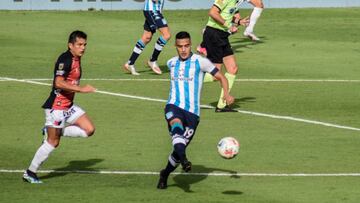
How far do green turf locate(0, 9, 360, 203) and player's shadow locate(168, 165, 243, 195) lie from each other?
0.02m

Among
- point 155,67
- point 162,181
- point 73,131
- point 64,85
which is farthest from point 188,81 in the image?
point 155,67

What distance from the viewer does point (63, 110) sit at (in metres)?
15.5

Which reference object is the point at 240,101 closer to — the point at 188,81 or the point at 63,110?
the point at 188,81

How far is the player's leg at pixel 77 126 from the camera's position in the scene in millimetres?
15609

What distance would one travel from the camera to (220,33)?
73.3 feet

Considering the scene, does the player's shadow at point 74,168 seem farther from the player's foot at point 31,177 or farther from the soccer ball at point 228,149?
the soccer ball at point 228,149

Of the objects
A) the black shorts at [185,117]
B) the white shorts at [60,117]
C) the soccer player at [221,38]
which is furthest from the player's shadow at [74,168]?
the soccer player at [221,38]

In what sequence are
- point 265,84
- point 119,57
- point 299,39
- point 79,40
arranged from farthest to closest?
point 299,39
point 119,57
point 265,84
point 79,40

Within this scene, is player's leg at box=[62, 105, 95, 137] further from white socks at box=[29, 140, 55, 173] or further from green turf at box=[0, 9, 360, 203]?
green turf at box=[0, 9, 360, 203]

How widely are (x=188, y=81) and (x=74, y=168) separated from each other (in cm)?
256

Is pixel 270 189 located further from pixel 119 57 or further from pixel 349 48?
pixel 349 48

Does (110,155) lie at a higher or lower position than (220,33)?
lower

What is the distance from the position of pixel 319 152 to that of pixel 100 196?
480 centimetres

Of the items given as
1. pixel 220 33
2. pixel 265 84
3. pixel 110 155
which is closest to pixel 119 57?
pixel 265 84
